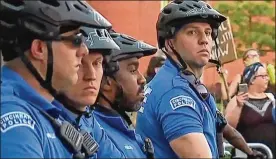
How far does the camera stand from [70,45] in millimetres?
3291

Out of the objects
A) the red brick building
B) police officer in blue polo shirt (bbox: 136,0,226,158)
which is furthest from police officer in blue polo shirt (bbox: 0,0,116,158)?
the red brick building

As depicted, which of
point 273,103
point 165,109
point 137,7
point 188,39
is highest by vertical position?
point 188,39

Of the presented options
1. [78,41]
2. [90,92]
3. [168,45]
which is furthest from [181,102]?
[78,41]

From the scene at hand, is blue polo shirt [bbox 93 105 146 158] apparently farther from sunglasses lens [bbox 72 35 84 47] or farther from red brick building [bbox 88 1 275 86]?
red brick building [bbox 88 1 275 86]

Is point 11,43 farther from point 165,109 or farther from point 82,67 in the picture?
point 165,109

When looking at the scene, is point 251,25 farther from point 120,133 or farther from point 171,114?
point 120,133

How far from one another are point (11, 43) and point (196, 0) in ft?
7.66

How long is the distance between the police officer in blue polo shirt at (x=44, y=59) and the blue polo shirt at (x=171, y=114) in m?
1.31

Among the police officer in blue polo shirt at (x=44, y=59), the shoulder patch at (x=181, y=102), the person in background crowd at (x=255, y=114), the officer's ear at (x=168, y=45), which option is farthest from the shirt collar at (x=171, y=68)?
the person in background crowd at (x=255, y=114)

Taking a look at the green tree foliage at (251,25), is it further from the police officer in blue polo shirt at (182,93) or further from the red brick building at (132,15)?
the police officer in blue polo shirt at (182,93)

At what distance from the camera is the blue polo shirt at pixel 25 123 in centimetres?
292

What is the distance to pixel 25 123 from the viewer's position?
2994 mm

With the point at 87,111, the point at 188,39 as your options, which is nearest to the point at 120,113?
the point at 87,111

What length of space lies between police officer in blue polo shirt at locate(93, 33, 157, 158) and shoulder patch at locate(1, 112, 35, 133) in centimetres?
130
